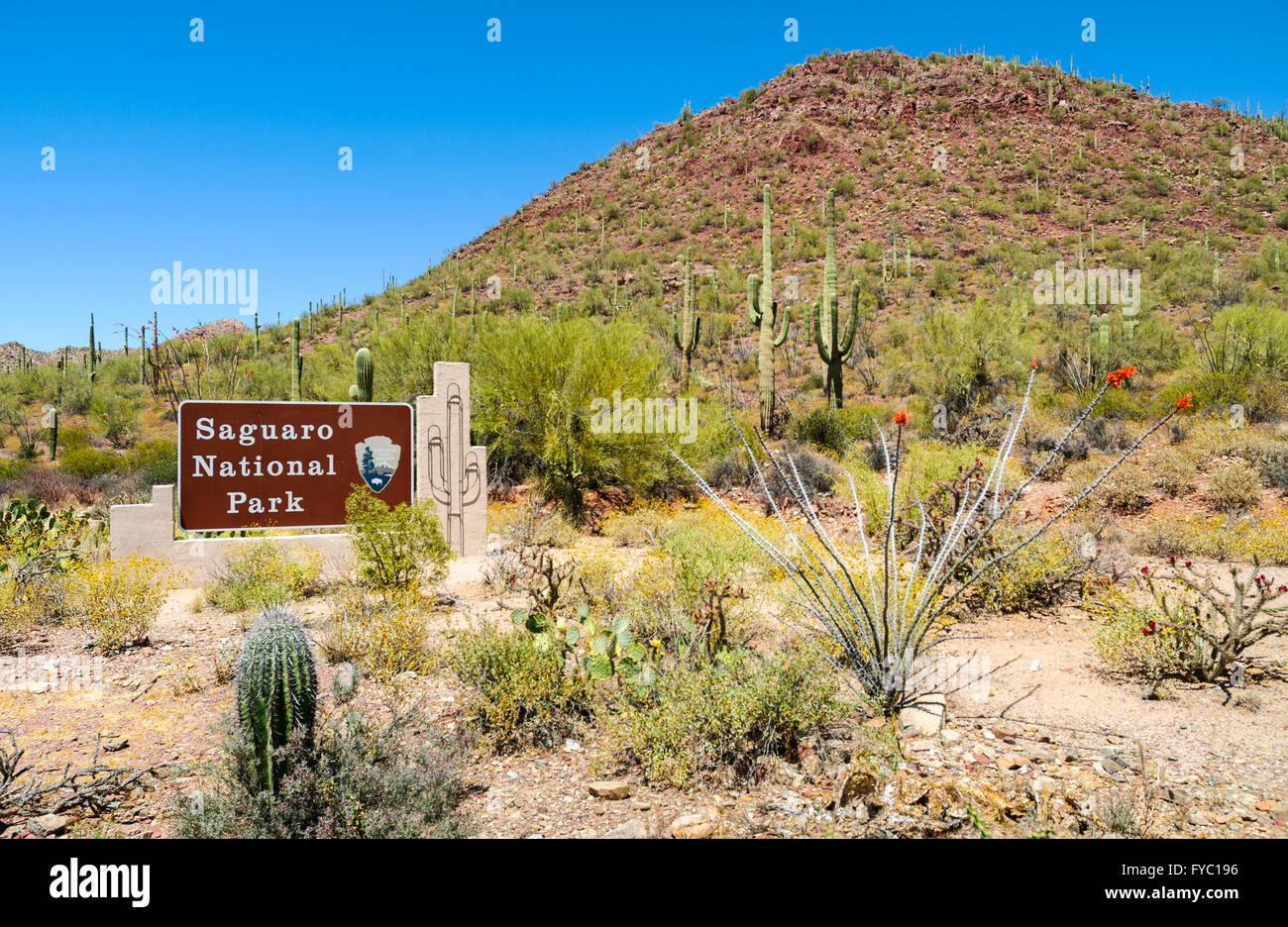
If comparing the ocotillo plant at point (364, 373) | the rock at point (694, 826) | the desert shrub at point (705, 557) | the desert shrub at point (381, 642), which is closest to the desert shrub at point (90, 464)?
the ocotillo plant at point (364, 373)

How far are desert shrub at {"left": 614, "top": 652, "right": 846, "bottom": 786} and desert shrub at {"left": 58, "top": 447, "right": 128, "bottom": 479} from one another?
1825cm

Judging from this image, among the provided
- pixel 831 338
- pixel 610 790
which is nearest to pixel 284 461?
pixel 610 790

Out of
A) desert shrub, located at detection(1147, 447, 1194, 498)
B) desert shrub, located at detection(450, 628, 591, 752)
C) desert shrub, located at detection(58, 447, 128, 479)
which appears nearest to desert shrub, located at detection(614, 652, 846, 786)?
desert shrub, located at detection(450, 628, 591, 752)

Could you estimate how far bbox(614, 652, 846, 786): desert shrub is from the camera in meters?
4.24

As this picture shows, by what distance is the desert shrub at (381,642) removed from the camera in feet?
19.8

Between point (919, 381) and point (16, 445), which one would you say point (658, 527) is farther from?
point (16, 445)

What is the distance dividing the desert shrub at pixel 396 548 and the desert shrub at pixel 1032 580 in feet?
19.7

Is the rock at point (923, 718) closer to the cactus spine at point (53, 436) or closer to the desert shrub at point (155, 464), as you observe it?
the desert shrub at point (155, 464)

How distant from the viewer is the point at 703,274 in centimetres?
3781

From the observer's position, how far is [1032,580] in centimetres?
748

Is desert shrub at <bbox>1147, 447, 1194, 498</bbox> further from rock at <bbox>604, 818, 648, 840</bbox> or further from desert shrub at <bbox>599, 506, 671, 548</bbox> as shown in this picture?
rock at <bbox>604, 818, 648, 840</bbox>

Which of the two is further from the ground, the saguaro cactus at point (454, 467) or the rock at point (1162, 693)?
the saguaro cactus at point (454, 467)
